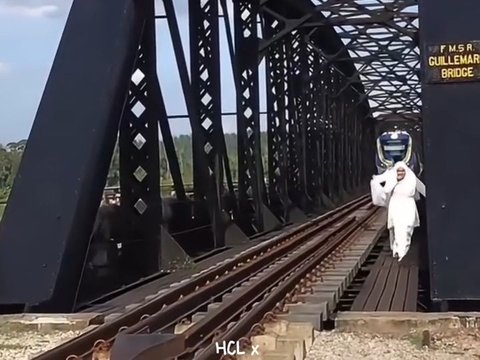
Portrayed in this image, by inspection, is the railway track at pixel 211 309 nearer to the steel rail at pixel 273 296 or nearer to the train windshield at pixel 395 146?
the steel rail at pixel 273 296

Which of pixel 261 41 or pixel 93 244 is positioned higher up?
pixel 261 41

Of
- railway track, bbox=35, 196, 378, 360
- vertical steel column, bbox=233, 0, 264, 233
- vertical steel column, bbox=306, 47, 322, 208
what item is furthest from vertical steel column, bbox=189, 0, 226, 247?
vertical steel column, bbox=306, 47, 322, 208

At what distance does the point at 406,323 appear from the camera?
7441 mm

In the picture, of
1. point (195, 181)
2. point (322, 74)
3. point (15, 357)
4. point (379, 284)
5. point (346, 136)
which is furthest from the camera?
point (346, 136)

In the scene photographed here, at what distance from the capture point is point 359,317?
7.68 metres

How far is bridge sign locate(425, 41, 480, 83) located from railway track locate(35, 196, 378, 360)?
8.21 ft

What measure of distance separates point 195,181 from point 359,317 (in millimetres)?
7263

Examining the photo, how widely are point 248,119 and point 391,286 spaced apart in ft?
29.3

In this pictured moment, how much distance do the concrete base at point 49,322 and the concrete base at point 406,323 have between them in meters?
2.11

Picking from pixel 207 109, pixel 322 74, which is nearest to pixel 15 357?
pixel 207 109

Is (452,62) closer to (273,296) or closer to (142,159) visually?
(273,296)

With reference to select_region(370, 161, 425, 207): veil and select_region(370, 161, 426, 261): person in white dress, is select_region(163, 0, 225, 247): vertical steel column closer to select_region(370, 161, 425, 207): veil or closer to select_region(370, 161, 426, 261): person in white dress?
select_region(370, 161, 425, 207): veil

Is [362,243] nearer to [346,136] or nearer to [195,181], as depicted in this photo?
[195,181]

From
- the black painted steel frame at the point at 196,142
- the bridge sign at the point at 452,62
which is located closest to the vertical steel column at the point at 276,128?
the black painted steel frame at the point at 196,142
